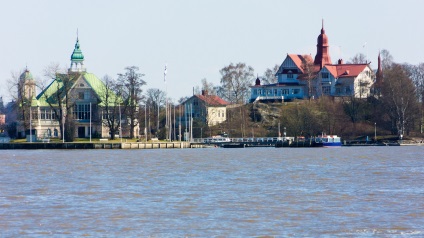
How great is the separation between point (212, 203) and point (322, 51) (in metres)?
121

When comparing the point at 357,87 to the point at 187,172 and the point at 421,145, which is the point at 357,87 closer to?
the point at 421,145

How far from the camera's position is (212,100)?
15375cm

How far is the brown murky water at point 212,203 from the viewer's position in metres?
29.6

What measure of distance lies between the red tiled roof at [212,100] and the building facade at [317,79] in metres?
5.49

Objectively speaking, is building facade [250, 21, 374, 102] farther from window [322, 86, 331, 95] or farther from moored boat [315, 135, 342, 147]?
moored boat [315, 135, 342, 147]

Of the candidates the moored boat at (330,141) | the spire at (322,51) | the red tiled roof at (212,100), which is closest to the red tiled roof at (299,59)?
the spire at (322,51)

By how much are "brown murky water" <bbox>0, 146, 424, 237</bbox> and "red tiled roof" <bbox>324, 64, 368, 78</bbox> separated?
3582 inches

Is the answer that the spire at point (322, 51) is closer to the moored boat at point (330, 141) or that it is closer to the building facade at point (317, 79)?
the building facade at point (317, 79)

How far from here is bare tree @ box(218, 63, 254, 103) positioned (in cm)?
15775

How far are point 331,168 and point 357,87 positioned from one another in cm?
8661

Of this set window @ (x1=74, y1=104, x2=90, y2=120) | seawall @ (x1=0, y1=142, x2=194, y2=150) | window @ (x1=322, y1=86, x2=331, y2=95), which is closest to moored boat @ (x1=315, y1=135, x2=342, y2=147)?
window @ (x1=322, y1=86, x2=331, y2=95)

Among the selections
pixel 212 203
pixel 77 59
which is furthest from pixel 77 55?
pixel 212 203

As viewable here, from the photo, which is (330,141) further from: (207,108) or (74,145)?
(74,145)

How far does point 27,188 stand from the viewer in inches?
1781
